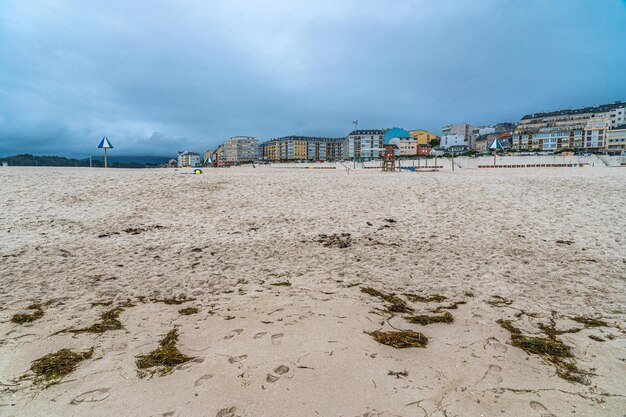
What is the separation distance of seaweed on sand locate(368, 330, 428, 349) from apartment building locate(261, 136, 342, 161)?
477 ft

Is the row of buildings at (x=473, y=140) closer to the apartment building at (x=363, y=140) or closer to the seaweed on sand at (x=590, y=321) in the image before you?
the apartment building at (x=363, y=140)

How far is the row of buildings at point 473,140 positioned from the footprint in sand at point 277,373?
5080cm

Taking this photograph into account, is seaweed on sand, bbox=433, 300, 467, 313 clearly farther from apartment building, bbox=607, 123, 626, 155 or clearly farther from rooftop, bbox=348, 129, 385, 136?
rooftop, bbox=348, 129, 385, 136

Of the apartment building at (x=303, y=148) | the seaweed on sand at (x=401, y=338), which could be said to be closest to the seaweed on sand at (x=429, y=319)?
the seaweed on sand at (x=401, y=338)

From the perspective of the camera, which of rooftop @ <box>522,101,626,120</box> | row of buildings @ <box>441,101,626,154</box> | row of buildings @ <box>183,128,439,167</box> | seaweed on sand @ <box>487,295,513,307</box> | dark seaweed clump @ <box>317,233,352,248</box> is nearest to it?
seaweed on sand @ <box>487,295,513,307</box>

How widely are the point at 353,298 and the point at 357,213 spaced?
6.41m

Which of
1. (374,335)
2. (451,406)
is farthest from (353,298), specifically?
(451,406)

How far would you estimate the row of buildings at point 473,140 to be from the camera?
9156 cm

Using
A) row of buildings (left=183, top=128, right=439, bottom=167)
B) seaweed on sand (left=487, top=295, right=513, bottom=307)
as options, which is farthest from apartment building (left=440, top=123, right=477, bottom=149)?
seaweed on sand (left=487, top=295, right=513, bottom=307)

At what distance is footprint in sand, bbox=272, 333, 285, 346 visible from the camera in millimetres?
3561

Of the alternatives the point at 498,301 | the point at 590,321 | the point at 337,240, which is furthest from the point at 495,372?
the point at 337,240

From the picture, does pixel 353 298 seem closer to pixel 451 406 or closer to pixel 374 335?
pixel 374 335

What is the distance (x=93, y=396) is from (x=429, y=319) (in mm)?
3700

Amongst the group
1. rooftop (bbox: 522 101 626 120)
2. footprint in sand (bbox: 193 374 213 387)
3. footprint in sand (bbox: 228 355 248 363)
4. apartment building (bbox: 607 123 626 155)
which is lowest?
footprint in sand (bbox: 193 374 213 387)
